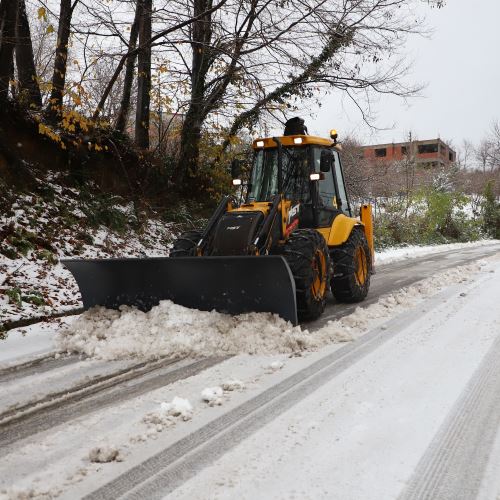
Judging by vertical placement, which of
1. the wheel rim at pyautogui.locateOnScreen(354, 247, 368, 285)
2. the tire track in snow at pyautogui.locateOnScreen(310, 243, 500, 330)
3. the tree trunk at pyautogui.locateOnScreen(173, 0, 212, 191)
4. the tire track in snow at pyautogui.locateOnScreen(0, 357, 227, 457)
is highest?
the tree trunk at pyautogui.locateOnScreen(173, 0, 212, 191)

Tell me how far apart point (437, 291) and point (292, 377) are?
4.55 metres

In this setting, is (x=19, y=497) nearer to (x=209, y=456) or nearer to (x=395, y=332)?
(x=209, y=456)

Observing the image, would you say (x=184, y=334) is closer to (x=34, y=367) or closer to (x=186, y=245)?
(x=34, y=367)

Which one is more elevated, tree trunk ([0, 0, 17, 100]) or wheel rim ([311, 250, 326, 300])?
tree trunk ([0, 0, 17, 100])

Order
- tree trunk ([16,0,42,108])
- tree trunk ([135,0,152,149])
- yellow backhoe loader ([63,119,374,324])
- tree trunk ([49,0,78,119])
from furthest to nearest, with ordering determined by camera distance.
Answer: tree trunk ([135,0,152,149])
tree trunk ([16,0,42,108])
tree trunk ([49,0,78,119])
yellow backhoe loader ([63,119,374,324])

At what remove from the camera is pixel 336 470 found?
2.25 m

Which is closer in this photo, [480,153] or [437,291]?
[437,291]

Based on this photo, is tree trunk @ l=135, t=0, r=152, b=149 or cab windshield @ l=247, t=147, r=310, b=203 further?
tree trunk @ l=135, t=0, r=152, b=149

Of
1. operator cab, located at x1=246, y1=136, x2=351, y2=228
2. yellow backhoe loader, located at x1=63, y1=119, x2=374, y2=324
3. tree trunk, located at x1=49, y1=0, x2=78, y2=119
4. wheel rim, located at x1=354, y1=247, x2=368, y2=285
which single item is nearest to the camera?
yellow backhoe loader, located at x1=63, y1=119, x2=374, y2=324

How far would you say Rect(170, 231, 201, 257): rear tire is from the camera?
543cm

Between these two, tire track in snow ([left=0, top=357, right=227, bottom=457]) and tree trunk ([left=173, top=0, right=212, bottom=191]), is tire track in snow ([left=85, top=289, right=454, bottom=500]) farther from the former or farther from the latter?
tree trunk ([left=173, top=0, right=212, bottom=191])

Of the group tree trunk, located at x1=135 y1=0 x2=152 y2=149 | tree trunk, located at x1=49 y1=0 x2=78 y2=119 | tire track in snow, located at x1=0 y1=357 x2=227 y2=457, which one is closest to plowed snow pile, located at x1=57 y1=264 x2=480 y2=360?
tire track in snow, located at x1=0 y1=357 x2=227 y2=457

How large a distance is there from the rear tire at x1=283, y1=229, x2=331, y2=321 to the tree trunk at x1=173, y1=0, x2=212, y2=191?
562cm

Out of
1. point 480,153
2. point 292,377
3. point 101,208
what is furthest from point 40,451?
point 480,153
